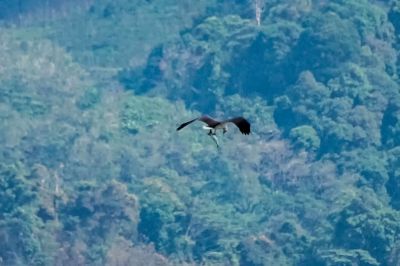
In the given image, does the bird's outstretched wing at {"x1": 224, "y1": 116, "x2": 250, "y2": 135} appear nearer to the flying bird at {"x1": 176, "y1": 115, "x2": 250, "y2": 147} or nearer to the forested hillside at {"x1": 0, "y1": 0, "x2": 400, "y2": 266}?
the flying bird at {"x1": 176, "y1": 115, "x2": 250, "y2": 147}

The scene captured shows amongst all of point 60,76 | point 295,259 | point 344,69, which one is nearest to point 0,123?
point 60,76

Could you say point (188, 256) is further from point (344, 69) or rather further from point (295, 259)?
point (344, 69)

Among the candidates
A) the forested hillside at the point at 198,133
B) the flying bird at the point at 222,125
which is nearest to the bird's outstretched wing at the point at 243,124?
the flying bird at the point at 222,125

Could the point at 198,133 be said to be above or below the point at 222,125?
below

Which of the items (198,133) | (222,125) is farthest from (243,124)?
(198,133)

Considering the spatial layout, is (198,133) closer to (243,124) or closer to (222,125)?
(243,124)

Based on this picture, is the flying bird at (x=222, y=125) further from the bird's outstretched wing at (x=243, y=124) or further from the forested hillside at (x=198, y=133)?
the forested hillside at (x=198, y=133)

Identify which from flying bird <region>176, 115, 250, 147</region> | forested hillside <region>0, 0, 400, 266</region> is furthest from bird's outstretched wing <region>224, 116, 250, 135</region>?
forested hillside <region>0, 0, 400, 266</region>

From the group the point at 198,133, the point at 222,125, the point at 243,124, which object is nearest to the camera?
the point at 222,125
